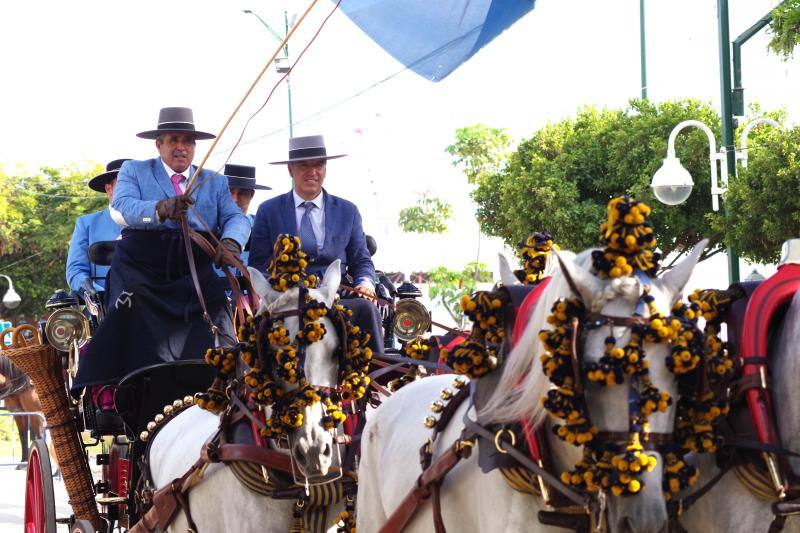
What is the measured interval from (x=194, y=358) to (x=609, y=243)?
395 cm

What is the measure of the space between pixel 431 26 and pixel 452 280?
125ft

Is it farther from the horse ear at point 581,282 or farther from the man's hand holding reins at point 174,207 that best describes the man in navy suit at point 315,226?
the horse ear at point 581,282

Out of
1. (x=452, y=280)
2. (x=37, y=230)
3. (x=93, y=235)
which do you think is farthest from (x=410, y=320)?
(x=37, y=230)

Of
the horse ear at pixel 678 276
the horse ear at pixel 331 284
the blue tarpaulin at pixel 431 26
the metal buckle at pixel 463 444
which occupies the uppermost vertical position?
the blue tarpaulin at pixel 431 26

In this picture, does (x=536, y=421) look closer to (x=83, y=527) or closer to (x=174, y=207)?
(x=174, y=207)

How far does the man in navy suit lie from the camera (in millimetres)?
7598

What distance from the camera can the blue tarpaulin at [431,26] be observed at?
6.89 m

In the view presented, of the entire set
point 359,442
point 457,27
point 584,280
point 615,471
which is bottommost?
point 359,442

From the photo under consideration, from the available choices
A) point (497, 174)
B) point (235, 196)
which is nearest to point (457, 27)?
point (235, 196)

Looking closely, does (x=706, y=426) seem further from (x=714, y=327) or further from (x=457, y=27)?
(x=457, y=27)

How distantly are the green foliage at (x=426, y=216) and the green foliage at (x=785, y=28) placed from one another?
127 feet

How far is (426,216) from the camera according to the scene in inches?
2045

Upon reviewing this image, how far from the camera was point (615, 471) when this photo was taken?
146 inches

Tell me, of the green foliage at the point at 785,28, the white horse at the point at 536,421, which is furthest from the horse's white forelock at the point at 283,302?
the green foliage at the point at 785,28
